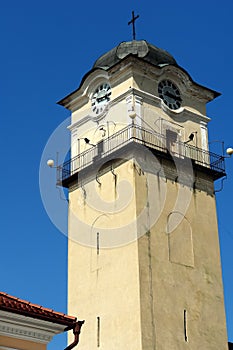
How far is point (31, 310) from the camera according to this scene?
13.0 metres

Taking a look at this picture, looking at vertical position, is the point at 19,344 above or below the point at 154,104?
below

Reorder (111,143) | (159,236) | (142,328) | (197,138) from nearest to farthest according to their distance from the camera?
(142,328)
(159,236)
(111,143)
(197,138)

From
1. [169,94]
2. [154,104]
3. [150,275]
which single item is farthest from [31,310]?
[169,94]

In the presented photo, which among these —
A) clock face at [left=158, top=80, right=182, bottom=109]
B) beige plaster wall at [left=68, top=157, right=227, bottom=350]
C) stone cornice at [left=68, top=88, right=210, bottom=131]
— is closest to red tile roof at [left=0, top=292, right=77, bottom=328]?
beige plaster wall at [left=68, top=157, right=227, bottom=350]

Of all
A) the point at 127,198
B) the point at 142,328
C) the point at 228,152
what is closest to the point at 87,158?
the point at 127,198

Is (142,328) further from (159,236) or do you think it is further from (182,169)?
(182,169)

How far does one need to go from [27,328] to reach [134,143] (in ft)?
45.1

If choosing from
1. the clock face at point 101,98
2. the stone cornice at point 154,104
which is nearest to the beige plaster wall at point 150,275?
the stone cornice at point 154,104

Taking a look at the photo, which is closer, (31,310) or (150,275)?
(31,310)

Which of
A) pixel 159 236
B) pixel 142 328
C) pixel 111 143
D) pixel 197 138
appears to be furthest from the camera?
pixel 197 138

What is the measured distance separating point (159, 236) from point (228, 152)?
4.66 metres

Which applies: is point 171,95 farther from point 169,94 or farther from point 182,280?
point 182,280

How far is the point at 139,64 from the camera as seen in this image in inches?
1108

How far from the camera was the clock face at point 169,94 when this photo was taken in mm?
28781
